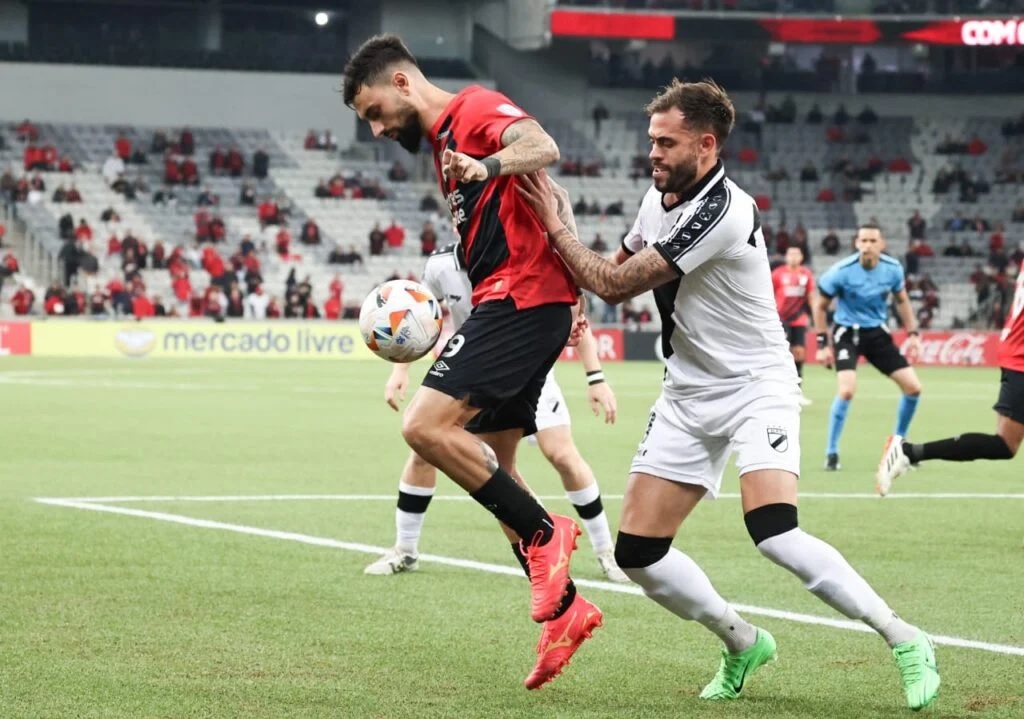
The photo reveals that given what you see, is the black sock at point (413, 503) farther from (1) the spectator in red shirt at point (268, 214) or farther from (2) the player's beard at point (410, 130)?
(1) the spectator in red shirt at point (268, 214)

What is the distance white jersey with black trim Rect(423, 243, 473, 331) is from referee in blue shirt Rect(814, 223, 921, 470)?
8.17 meters

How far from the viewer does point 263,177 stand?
4888cm

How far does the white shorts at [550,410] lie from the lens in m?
9.48

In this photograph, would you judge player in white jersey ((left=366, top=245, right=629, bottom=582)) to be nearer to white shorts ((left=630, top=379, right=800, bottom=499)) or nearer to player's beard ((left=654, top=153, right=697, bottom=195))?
white shorts ((left=630, top=379, right=800, bottom=499))

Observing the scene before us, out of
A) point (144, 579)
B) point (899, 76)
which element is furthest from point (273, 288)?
point (144, 579)

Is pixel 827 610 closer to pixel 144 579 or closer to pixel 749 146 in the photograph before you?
pixel 144 579

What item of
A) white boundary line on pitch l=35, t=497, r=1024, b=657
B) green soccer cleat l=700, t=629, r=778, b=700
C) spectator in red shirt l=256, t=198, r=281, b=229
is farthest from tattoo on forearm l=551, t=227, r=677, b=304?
spectator in red shirt l=256, t=198, r=281, b=229

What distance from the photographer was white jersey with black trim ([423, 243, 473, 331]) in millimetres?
8594

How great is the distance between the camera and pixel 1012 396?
33.7ft

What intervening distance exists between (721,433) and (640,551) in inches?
21.0

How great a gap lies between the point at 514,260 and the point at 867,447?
12850 millimetres

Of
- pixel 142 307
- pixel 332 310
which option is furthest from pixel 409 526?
pixel 332 310

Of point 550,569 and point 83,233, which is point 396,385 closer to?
point 550,569

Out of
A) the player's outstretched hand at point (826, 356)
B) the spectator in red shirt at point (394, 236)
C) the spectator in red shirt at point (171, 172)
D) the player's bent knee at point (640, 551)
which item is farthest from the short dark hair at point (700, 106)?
the spectator in red shirt at point (171, 172)
